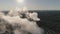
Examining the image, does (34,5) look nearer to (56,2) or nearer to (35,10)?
(35,10)

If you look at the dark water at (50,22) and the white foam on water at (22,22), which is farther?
the dark water at (50,22)

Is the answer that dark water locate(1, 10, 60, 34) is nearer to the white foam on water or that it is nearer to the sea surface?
the sea surface

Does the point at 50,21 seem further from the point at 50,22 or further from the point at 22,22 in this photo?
the point at 22,22

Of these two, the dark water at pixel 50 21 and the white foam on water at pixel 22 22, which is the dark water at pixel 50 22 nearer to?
the dark water at pixel 50 21

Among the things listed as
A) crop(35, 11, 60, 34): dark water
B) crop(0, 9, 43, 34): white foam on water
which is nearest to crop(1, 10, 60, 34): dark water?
crop(35, 11, 60, 34): dark water

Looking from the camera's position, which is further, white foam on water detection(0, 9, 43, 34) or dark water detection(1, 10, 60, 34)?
dark water detection(1, 10, 60, 34)

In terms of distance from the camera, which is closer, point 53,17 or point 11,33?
point 11,33

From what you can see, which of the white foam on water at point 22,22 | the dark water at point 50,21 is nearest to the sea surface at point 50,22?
Answer: the dark water at point 50,21

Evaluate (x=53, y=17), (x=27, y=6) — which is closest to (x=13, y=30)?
(x=27, y=6)
